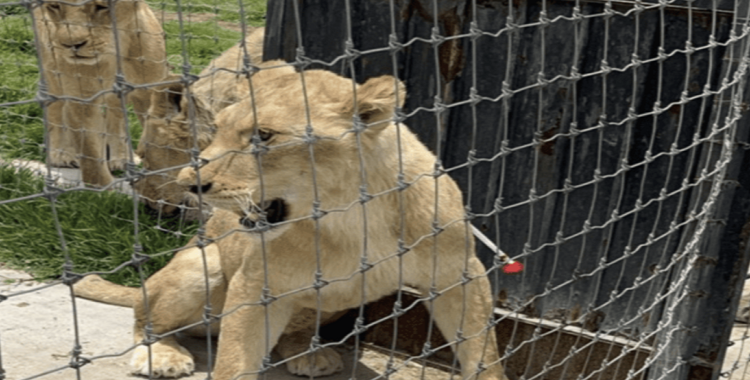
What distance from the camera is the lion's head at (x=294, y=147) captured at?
311 cm

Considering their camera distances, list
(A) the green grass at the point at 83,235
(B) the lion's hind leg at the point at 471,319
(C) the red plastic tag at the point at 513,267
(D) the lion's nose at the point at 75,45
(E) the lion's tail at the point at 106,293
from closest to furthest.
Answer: (B) the lion's hind leg at the point at 471,319 → (C) the red plastic tag at the point at 513,267 → (E) the lion's tail at the point at 106,293 → (A) the green grass at the point at 83,235 → (D) the lion's nose at the point at 75,45

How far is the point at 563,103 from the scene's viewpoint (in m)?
3.97

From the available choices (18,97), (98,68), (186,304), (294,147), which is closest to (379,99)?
(294,147)

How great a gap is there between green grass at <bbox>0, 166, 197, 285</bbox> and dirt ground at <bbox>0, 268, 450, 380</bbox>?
19 centimetres

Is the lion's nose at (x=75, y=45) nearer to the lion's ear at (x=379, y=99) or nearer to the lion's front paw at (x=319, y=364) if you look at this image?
the lion's front paw at (x=319, y=364)

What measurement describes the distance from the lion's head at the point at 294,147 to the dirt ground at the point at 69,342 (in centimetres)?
113

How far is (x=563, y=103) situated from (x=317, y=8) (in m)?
1.13

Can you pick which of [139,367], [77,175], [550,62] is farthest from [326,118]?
[77,175]

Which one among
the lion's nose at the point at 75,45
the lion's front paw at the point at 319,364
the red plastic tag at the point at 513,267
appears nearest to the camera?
the red plastic tag at the point at 513,267

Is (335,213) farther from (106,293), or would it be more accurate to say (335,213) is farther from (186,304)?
(106,293)

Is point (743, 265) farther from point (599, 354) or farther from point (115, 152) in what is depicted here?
point (115, 152)

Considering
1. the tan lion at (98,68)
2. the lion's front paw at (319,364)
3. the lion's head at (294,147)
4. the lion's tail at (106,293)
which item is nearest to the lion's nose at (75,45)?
the tan lion at (98,68)

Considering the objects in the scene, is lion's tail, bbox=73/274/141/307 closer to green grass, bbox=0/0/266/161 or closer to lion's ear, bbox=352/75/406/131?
green grass, bbox=0/0/266/161

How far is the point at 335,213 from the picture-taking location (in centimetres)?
348
